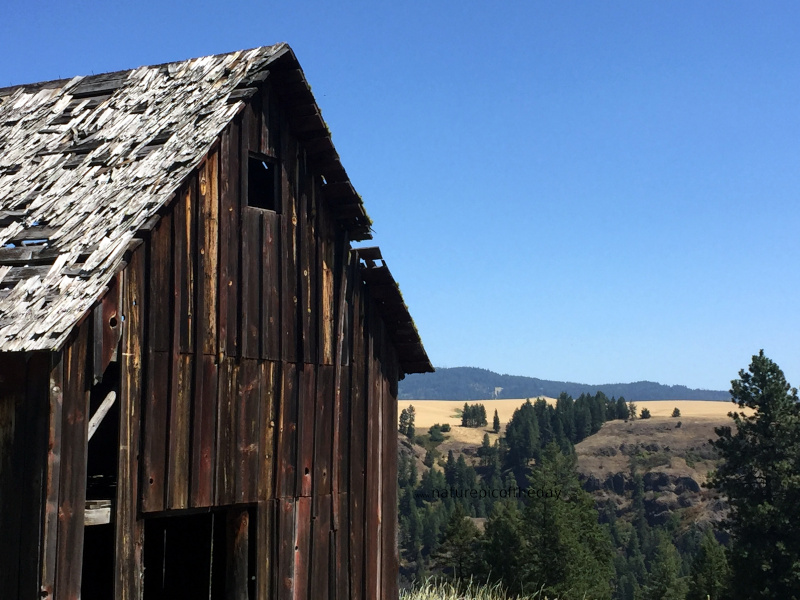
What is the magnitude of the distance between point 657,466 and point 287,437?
160 m

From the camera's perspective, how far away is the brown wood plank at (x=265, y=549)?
1065 centimetres

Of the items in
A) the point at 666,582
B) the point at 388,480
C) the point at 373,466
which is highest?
the point at 373,466

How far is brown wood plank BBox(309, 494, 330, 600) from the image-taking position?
11.3 m

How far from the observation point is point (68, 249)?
9.02 metres

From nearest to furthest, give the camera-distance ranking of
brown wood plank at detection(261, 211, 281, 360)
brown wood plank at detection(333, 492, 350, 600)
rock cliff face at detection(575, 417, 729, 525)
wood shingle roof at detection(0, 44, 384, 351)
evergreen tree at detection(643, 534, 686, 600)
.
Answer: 1. wood shingle roof at detection(0, 44, 384, 351)
2. brown wood plank at detection(261, 211, 281, 360)
3. brown wood plank at detection(333, 492, 350, 600)
4. evergreen tree at detection(643, 534, 686, 600)
5. rock cliff face at detection(575, 417, 729, 525)

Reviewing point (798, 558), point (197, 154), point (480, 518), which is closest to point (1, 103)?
point (197, 154)

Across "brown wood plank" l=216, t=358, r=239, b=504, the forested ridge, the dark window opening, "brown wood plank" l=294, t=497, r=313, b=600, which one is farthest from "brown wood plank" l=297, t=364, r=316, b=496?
the forested ridge

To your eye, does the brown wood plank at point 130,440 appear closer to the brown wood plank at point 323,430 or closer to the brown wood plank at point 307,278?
the brown wood plank at point 307,278

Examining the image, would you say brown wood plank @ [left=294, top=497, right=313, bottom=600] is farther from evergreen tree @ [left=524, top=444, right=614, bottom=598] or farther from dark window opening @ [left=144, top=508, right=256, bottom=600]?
evergreen tree @ [left=524, top=444, right=614, bottom=598]

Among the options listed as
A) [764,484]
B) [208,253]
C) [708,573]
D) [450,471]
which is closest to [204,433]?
[208,253]

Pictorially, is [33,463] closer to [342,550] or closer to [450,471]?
[342,550]

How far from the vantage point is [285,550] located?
35.9ft

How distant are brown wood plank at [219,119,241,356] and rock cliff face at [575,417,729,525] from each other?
446 ft

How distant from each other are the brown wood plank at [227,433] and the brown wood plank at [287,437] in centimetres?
73
